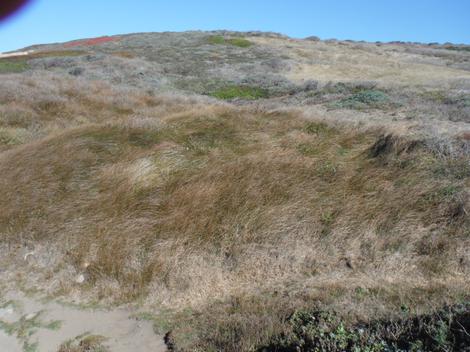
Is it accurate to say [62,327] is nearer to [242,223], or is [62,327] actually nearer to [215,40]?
[242,223]

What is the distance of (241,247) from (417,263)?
2.14 m

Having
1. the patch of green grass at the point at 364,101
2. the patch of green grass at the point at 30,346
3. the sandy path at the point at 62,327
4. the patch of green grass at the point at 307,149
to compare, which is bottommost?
the patch of green grass at the point at 30,346

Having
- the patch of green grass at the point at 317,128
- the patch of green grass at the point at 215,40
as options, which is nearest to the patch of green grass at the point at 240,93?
the patch of green grass at the point at 317,128

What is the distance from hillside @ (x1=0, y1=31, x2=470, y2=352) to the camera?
4.16 metres

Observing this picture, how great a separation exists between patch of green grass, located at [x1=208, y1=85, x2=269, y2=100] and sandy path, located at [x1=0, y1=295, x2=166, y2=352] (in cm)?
1720

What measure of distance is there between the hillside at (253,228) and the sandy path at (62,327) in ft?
0.61

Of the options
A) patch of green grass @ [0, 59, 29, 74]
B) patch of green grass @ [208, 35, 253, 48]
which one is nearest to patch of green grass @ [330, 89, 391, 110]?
patch of green grass @ [0, 59, 29, 74]

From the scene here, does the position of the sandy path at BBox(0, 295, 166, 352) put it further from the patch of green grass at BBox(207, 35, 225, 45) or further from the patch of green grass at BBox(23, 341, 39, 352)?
the patch of green grass at BBox(207, 35, 225, 45)

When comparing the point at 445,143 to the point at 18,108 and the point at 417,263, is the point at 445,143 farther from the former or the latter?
the point at 18,108

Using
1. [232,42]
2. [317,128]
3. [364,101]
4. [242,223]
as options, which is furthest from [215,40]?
[242,223]

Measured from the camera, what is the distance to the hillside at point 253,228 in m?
4.16

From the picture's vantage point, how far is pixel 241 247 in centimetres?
545

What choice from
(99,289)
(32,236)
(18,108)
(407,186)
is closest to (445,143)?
(407,186)

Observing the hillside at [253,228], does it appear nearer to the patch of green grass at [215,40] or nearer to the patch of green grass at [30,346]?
the patch of green grass at [30,346]
